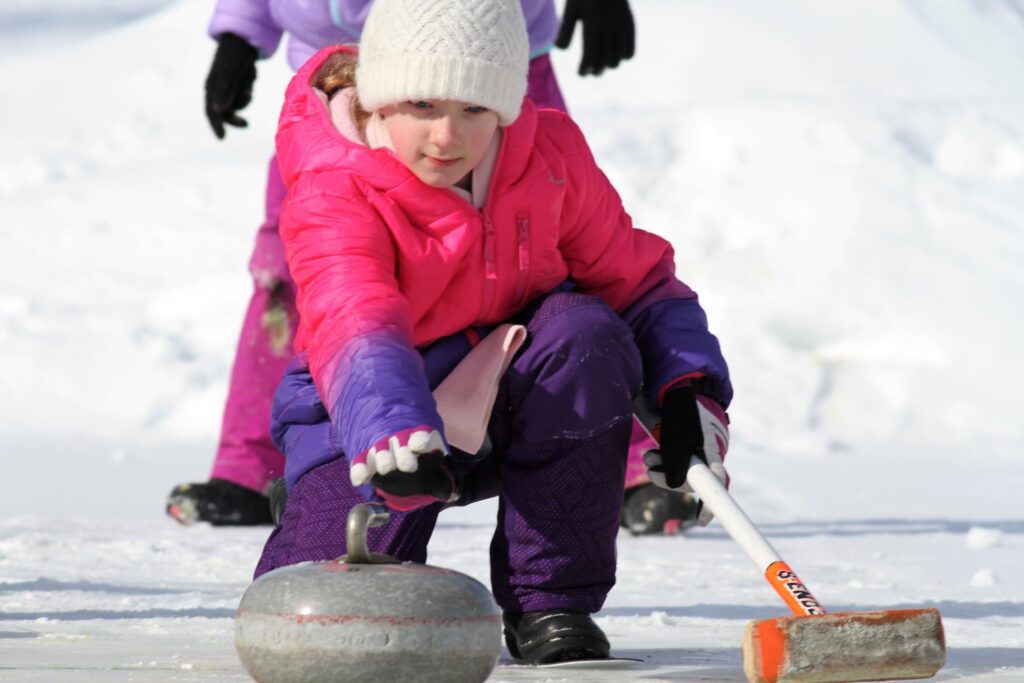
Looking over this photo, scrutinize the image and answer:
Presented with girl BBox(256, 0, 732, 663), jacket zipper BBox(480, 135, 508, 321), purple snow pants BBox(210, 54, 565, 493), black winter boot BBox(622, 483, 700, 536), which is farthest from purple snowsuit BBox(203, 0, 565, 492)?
jacket zipper BBox(480, 135, 508, 321)

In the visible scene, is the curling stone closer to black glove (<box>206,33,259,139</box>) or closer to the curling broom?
the curling broom

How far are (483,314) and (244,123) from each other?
208 centimetres

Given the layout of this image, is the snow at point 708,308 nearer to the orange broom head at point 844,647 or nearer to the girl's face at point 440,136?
the orange broom head at point 844,647

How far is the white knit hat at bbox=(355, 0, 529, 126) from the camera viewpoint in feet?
8.34

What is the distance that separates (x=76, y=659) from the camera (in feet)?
7.68

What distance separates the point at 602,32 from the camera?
4.59m

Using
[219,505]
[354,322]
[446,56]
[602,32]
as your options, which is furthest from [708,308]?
[354,322]

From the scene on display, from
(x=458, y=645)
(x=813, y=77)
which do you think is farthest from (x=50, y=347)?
(x=458, y=645)

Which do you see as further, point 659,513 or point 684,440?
point 659,513

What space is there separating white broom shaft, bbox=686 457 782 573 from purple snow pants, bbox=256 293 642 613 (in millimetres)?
130

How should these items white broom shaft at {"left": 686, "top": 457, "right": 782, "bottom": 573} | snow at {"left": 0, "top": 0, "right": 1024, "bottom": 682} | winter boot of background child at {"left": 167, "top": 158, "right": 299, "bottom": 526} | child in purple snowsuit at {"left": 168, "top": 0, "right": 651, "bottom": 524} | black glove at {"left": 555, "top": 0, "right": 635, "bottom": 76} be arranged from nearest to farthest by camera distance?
white broom shaft at {"left": 686, "top": 457, "right": 782, "bottom": 573} → snow at {"left": 0, "top": 0, "right": 1024, "bottom": 682} → child in purple snowsuit at {"left": 168, "top": 0, "right": 651, "bottom": 524} → black glove at {"left": 555, "top": 0, "right": 635, "bottom": 76} → winter boot of background child at {"left": 167, "top": 158, "right": 299, "bottom": 526}

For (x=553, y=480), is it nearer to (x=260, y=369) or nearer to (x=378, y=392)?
(x=378, y=392)

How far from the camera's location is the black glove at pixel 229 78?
452 centimetres

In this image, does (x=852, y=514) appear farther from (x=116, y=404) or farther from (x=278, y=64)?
(x=278, y=64)
